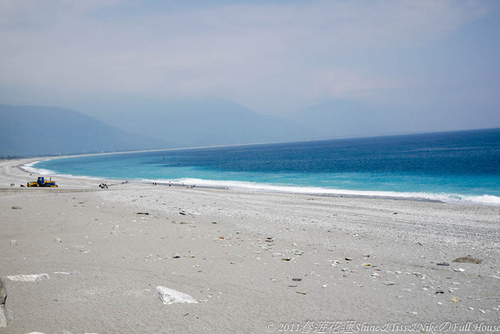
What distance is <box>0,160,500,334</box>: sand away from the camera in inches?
208

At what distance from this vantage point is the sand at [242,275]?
5289 mm

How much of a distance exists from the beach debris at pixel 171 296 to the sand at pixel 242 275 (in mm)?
94

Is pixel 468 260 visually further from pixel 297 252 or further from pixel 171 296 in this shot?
pixel 171 296

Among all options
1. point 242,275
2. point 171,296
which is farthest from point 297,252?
point 171,296

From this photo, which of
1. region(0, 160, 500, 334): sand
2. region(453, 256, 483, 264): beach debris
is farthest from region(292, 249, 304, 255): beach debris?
region(453, 256, 483, 264): beach debris

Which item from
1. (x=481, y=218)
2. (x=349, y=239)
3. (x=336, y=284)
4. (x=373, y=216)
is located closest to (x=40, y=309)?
(x=336, y=284)

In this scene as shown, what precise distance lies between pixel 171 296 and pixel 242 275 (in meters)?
1.98

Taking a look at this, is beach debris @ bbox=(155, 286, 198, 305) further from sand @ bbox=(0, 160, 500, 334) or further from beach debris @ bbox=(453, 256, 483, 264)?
beach debris @ bbox=(453, 256, 483, 264)

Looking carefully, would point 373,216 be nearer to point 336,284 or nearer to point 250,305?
point 336,284

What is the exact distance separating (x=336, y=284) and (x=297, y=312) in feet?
5.63

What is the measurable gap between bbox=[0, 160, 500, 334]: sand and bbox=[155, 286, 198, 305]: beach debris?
0.09 m

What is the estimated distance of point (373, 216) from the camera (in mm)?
17781

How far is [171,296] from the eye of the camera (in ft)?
19.3

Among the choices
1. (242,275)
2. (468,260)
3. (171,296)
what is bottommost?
(468,260)
